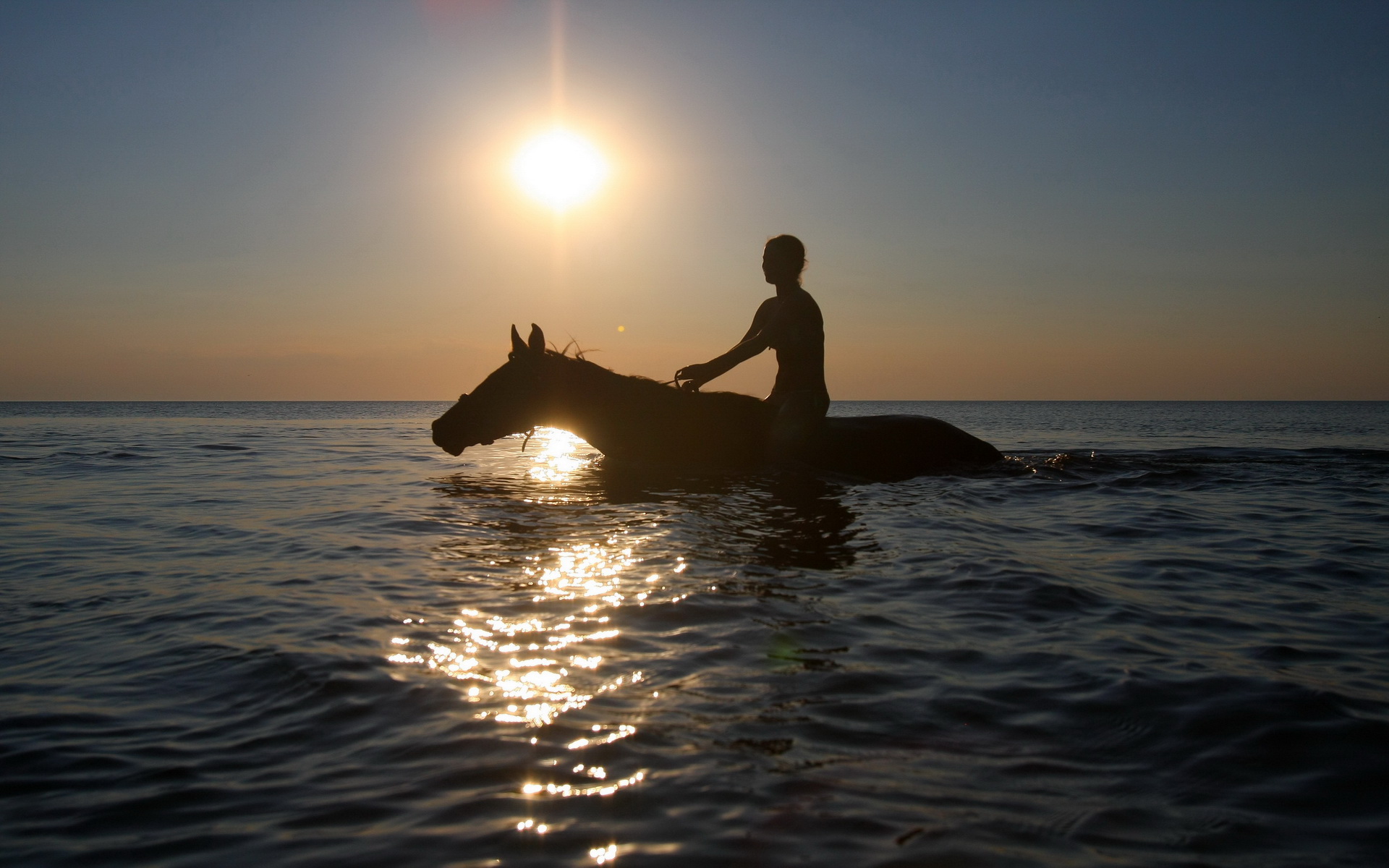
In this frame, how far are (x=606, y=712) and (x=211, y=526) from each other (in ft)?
21.1

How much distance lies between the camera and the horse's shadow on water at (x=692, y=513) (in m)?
6.37

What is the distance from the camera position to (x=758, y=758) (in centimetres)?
272

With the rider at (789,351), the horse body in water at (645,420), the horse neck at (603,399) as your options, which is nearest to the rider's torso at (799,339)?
the rider at (789,351)

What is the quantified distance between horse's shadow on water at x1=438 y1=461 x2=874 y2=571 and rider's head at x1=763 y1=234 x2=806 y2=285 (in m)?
2.54

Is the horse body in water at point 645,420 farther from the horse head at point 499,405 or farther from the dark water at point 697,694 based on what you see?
→ the dark water at point 697,694

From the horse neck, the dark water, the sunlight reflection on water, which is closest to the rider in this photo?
the horse neck

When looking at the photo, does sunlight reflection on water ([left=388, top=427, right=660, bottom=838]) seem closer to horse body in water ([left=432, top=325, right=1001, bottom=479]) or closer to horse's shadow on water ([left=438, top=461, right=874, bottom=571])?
horse's shadow on water ([left=438, top=461, right=874, bottom=571])

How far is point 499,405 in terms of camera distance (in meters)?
10.8

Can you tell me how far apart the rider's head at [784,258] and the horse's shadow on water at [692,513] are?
8.32ft

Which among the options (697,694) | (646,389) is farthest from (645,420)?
(697,694)

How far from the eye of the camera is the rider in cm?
990

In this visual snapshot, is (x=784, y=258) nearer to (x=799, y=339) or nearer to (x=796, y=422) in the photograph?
(x=799, y=339)

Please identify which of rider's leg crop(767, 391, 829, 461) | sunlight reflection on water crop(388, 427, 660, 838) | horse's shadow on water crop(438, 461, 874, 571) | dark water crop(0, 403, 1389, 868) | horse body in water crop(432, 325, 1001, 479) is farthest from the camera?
horse body in water crop(432, 325, 1001, 479)

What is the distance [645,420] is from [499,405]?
77.7 inches
